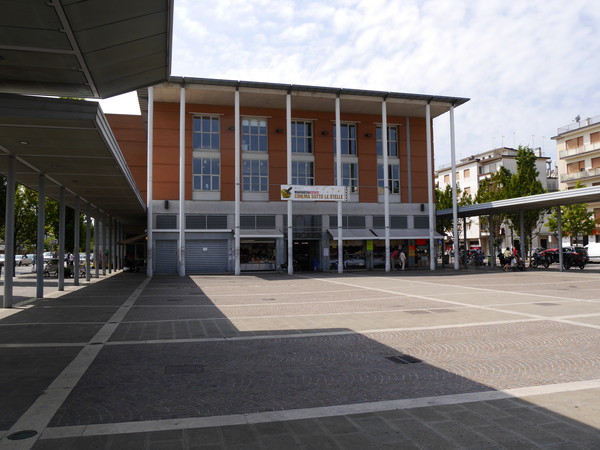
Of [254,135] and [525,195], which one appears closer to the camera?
[254,135]

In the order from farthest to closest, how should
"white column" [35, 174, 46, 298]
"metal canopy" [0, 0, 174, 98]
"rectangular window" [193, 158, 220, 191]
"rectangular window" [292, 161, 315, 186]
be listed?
"rectangular window" [292, 161, 315, 186], "rectangular window" [193, 158, 220, 191], "white column" [35, 174, 46, 298], "metal canopy" [0, 0, 174, 98]

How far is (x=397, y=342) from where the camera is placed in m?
→ 8.56

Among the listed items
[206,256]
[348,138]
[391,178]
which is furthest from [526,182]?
[206,256]

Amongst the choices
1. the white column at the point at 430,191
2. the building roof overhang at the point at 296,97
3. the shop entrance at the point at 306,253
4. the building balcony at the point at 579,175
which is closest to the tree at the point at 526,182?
the white column at the point at 430,191

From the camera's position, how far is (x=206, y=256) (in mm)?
33500

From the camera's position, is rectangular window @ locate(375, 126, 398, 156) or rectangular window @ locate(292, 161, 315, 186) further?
rectangular window @ locate(375, 126, 398, 156)

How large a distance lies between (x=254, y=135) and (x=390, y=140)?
11.2 m

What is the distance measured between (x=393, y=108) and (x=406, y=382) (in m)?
33.7

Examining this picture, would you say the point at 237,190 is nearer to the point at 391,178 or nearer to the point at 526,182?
the point at 391,178

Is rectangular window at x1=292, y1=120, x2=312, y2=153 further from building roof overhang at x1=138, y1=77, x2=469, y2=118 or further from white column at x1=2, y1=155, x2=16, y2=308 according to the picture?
white column at x1=2, y1=155, x2=16, y2=308

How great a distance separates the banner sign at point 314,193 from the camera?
3259 cm

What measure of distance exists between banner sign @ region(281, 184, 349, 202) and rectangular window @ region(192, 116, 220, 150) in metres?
6.68

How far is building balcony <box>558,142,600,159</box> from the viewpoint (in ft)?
181

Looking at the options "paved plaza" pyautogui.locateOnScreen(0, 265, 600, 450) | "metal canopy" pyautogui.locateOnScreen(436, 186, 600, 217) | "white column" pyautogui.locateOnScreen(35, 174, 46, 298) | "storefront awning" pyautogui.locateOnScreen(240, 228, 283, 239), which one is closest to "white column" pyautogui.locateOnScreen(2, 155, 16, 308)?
→ "white column" pyautogui.locateOnScreen(35, 174, 46, 298)
